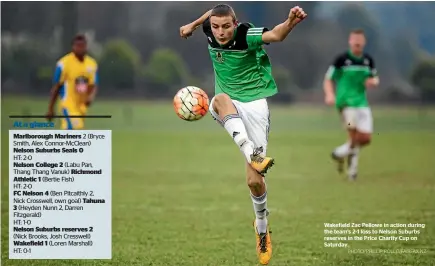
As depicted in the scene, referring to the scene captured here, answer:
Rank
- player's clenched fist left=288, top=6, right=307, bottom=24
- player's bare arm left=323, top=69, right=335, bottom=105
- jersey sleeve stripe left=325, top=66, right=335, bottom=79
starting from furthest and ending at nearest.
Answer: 1. jersey sleeve stripe left=325, top=66, right=335, bottom=79
2. player's bare arm left=323, top=69, right=335, bottom=105
3. player's clenched fist left=288, top=6, right=307, bottom=24

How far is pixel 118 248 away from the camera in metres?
7.72

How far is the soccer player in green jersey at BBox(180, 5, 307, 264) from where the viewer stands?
675 cm

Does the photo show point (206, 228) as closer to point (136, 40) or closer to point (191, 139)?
point (136, 40)

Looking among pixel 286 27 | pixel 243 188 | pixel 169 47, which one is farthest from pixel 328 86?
pixel 286 27

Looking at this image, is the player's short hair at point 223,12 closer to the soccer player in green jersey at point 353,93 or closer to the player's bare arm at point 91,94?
the player's bare arm at point 91,94

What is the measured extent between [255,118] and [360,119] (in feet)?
13.9

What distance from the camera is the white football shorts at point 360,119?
36.0 ft

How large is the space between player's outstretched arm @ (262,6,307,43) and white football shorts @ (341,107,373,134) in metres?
4.65

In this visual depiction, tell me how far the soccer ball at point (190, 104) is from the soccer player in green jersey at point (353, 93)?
3558 mm

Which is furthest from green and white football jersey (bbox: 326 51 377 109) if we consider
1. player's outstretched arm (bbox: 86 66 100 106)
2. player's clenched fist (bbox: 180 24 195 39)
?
player's clenched fist (bbox: 180 24 195 39)

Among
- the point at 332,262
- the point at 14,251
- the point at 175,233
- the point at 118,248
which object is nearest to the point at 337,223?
the point at 332,262

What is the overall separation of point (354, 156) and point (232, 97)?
167 inches

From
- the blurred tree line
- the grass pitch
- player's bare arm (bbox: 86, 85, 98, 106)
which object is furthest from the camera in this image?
player's bare arm (bbox: 86, 85, 98, 106)

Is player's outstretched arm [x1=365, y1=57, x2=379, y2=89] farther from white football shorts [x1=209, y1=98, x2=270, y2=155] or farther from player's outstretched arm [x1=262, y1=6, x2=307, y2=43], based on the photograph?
player's outstretched arm [x1=262, y1=6, x2=307, y2=43]
